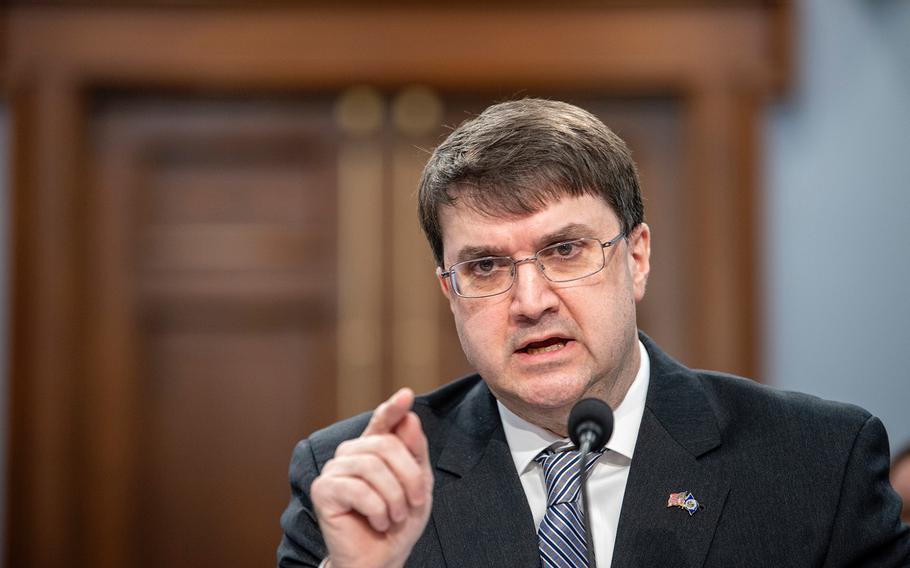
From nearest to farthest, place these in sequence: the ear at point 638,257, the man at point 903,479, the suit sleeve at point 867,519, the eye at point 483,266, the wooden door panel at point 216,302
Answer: the suit sleeve at point 867,519 → the eye at point 483,266 → the ear at point 638,257 → the man at point 903,479 → the wooden door panel at point 216,302

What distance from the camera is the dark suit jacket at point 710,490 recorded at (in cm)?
161

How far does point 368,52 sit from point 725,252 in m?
1.41

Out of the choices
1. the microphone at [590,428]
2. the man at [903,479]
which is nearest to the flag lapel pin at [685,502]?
the microphone at [590,428]

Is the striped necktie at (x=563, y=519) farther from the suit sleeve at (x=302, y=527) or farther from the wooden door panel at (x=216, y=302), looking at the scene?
the wooden door panel at (x=216, y=302)

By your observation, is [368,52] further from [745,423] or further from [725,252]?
[745,423]

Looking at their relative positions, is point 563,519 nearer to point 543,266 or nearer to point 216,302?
point 543,266

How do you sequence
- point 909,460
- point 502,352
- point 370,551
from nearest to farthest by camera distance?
point 370,551
point 502,352
point 909,460

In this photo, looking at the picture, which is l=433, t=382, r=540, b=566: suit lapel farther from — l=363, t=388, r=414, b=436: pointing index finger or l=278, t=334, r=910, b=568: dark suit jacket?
l=363, t=388, r=414, b=436: pointing index finger

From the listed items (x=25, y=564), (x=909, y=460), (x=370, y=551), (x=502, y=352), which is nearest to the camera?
(x=370, y=551)

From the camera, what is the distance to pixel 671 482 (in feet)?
5.48

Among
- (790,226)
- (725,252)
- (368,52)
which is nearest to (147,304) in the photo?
(368,52)

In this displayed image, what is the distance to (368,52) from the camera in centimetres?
359

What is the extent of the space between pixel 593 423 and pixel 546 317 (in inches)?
13.2

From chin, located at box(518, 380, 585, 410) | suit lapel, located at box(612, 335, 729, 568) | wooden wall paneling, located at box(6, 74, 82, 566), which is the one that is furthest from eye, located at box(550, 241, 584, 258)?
wooden wall paneling, located at box(6, 74, 82, 566)
